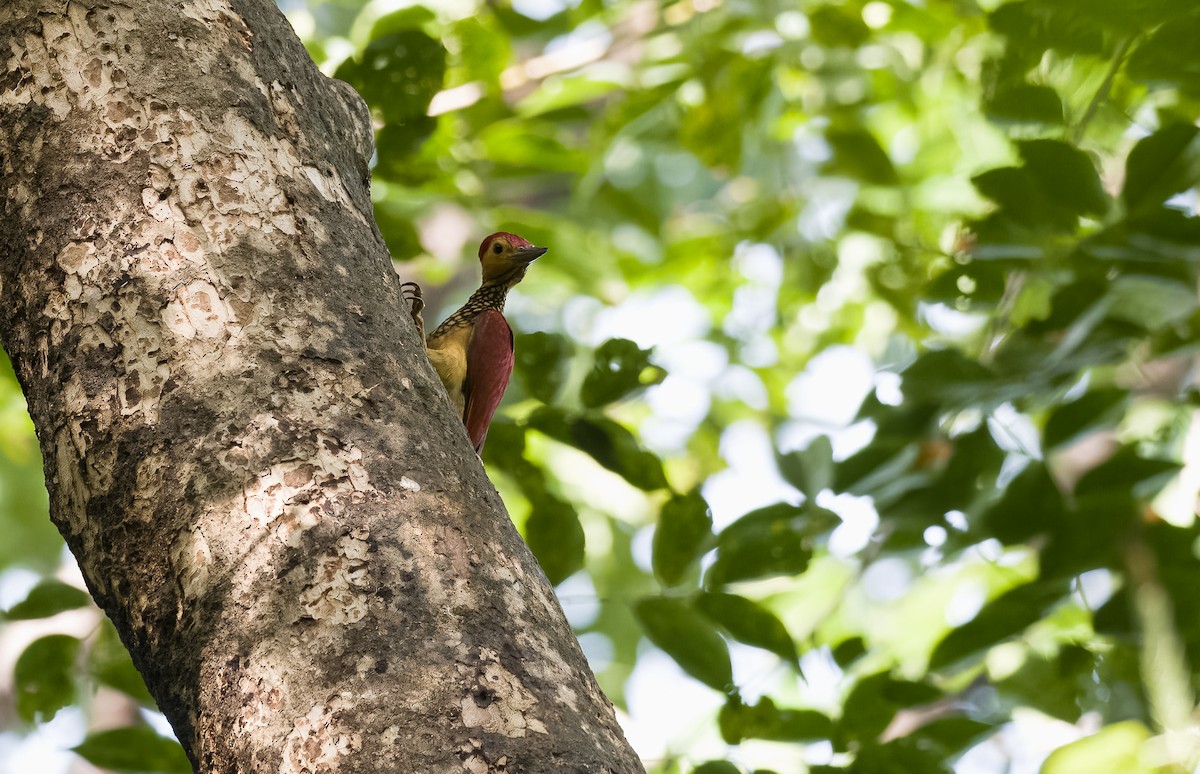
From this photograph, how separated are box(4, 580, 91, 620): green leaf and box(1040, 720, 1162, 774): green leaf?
6.82 feet

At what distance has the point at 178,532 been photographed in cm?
115

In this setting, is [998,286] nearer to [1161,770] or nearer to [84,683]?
[1161,770]

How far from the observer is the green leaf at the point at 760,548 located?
2.40m

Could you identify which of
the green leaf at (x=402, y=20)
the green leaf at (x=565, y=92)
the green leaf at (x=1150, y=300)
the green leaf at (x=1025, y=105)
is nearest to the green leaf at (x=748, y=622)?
the green leaf at (x=1150, y=300)

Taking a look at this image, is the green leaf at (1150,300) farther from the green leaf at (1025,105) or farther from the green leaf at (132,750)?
the green leaf at (132,750)

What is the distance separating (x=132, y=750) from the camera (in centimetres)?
225

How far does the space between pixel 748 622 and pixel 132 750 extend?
53.5 inches

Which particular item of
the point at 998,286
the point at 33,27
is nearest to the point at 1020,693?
the point at 998,286

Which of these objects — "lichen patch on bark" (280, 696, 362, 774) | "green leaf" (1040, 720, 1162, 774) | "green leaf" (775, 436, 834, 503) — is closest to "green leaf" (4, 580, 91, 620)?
"lichen patch on bark" (280, 696, 362, 774)

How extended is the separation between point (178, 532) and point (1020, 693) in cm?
233

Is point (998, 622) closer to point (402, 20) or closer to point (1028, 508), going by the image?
point (1028, 508)

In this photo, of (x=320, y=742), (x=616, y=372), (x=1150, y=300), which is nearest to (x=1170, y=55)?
(x=1150, y=300)

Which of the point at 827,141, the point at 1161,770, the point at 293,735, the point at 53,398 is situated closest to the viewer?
the point at 293,735

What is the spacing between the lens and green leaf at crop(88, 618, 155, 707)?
2334 millimetres
